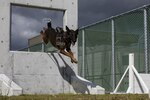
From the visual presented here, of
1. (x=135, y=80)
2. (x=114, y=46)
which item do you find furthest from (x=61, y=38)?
(x=135, y=80)

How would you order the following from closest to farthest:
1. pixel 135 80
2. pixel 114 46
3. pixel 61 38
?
1. pixel 135 80
2. pixel 61 38
3. pixel 114 46

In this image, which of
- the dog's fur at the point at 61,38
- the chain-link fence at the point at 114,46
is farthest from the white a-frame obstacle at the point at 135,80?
the dog's fur at the point at 61,38

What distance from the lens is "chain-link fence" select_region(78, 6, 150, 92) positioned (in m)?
12.8

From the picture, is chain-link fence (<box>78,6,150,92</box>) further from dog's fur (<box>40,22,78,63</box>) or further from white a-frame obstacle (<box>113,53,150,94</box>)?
dog's fur (<box>40,22,78,63</box>)

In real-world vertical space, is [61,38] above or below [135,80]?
above

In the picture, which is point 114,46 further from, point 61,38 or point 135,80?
point 135,80

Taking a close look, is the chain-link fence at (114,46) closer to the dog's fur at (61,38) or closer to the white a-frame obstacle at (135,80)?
the white a-frame obstacle at (135,80)

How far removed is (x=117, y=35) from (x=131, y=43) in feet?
3.95

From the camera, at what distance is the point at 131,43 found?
1338 cm

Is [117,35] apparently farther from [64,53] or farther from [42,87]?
[42,87]

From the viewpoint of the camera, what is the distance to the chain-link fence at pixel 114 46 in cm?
1278

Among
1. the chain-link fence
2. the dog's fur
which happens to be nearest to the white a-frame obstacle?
the chain-link fence

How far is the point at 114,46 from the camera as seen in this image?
1442 cm

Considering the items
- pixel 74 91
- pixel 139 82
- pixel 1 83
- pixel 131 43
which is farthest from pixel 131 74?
pixel 1 83
